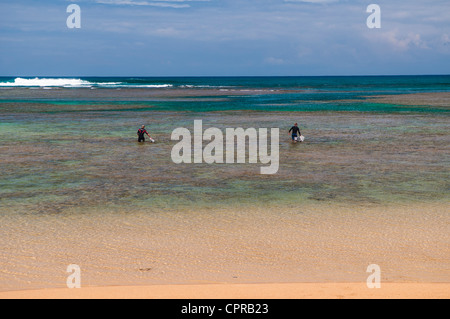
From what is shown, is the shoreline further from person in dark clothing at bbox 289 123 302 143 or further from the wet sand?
person in dark clothing at bbox 289 123 302 143

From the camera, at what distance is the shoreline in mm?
7965

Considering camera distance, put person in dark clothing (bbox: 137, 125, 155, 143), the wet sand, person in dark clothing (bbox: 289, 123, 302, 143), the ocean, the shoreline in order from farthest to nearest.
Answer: person in dark clothing (bbox: 137, 125, 155, 143), person in dark clothing (bbox: 289, 123, 302, 143), the ocean, the wet sand, the shoreline

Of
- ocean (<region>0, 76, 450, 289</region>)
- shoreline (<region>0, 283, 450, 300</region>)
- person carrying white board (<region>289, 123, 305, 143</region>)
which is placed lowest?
shoreline (<region>0, 283, 450, 300</region>)

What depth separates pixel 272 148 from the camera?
87.2ft

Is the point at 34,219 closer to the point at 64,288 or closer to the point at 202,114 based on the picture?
the point at 64,288

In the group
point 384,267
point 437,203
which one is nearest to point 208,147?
point 437,203

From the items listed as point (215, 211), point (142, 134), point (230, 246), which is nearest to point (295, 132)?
point (142, 134)

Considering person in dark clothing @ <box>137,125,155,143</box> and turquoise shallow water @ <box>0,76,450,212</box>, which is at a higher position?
person in dark clothing @ <box>137,125,155,143</box>

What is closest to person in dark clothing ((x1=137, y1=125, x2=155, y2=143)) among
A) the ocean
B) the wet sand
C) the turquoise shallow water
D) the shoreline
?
the turquoise shallow water

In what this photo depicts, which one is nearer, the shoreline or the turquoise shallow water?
the shoreline

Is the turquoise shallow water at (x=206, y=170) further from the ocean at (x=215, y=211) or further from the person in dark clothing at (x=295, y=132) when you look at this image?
the person in dark clothing at (x=295, y=132)

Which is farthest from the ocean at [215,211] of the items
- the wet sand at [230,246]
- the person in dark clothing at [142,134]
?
the person in dark clothing at [142,134]

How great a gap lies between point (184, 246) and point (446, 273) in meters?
5.39

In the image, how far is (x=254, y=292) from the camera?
325 inches
